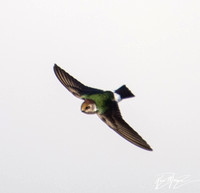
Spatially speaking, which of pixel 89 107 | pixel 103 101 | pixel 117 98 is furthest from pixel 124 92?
pixel 89 107

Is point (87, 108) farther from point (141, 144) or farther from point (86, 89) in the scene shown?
point (141, 144)

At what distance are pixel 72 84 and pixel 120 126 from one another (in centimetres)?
165

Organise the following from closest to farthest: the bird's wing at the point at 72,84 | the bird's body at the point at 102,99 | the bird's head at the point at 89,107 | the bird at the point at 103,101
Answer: the bird at the point at 103,101
the bird's head at the point at 89,107
the bird's body at the point at 102,99
the bird's wing at the point at 72,84

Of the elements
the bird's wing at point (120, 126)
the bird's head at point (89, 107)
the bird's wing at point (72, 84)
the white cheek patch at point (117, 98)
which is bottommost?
the bird's wing at point (120, 126)

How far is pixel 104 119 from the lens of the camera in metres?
8.48

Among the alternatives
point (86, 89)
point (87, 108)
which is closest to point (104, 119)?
point (87, 108)

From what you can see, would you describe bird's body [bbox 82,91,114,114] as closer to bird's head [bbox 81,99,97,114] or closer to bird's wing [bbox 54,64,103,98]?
bird's head [bbox 81,99,97,114]

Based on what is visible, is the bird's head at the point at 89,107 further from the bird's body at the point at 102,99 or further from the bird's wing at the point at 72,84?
the bird's wing at the point at 72,84

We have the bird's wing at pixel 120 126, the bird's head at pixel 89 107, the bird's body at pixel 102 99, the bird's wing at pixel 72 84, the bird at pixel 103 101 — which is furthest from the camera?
the bird's wing at pixel 72 84

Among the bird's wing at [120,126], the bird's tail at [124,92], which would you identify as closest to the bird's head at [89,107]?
the bird's wing at [120,126]

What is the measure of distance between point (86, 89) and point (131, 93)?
3.25 ft

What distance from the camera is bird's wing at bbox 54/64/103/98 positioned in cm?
918

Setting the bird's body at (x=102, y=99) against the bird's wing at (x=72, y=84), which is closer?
the bird's body at (x=102, y=99)

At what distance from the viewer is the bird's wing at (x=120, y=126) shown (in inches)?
296
